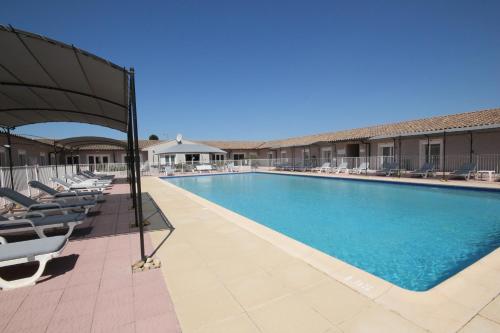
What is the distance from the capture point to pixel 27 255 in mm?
2783

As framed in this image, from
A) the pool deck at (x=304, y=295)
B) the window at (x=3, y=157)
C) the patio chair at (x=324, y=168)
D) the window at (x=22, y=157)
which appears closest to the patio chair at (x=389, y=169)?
the patio chair at (x=324, y=168)

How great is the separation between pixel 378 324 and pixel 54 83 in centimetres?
585

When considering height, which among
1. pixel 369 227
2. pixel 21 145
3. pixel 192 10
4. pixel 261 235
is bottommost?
pixel 369 227

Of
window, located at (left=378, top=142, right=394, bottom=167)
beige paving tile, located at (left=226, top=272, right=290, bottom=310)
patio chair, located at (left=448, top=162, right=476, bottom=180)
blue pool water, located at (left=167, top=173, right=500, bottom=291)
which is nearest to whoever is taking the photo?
beige paving tile, located at (left=226, top=272, right=290, bottom=310)

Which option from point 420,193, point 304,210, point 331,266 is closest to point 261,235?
point 331,266

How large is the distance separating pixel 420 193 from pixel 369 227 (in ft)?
20.0

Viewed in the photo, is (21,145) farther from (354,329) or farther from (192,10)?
(354,329)

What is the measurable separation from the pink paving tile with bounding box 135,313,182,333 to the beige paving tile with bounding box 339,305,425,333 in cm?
137

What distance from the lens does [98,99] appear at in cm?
506

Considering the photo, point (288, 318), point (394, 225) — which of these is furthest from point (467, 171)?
point (288, 318)

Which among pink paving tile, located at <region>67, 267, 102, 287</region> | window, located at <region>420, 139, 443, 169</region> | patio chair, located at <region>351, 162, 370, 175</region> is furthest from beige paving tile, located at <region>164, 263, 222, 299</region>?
patio chair, located at <region>351, 162, 370, 175</region>

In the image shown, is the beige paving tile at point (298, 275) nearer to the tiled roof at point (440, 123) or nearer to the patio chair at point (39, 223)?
the patio chair at point (39, 223)

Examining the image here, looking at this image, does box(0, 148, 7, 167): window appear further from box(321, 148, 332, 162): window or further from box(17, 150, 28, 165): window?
box(321, 148, 332, 162): window

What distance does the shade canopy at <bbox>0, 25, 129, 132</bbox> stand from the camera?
3.18 meters
